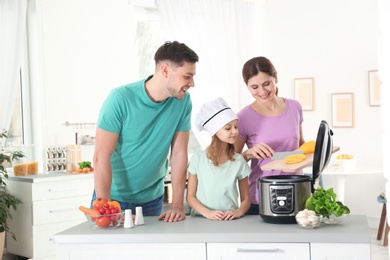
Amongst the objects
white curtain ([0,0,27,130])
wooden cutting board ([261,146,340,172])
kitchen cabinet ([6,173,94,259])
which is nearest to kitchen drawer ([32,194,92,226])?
kitchen cabinet ([6,173,94,259])

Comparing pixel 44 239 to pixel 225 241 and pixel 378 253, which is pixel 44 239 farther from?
pixel 225 241

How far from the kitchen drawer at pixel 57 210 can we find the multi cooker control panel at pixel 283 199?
10.4ft

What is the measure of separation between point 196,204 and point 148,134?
15.4 inches

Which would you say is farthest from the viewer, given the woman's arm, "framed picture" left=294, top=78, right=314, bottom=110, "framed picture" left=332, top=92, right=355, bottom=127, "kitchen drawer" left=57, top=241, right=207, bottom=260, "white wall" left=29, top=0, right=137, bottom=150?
"framed picture" left=294, top=78, right=314, bottom=110

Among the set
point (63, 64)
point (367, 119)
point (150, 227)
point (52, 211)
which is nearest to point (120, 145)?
point (150, 227)

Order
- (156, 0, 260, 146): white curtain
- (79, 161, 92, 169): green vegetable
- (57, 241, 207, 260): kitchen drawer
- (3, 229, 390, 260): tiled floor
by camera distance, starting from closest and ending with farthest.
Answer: (57, 241, 207, 260): kitchen drawer → (3, 229, 390, 260): tiled floor → (79, 161, 92, 169): green vegetable → (156, 0, 260, 146): white curtain

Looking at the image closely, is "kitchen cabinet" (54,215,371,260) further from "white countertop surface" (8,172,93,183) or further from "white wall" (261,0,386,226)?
"white wall" (261,0,386,226)

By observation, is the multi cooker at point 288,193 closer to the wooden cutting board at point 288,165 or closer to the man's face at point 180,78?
the wooden cutting board at point 288,165

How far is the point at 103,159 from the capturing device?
2.72 m

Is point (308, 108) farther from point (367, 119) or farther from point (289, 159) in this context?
point (289, 159)

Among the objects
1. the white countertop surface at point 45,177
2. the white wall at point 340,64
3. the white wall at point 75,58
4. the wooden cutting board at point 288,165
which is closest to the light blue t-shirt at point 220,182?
the wooden cutting board at point 288,165

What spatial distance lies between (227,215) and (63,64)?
12.1ft

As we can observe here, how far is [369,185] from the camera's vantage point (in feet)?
22.6

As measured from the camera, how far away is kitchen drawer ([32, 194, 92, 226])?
17.1ft
